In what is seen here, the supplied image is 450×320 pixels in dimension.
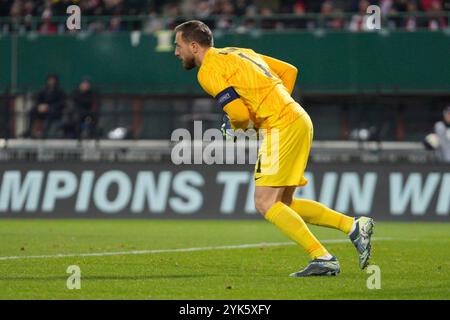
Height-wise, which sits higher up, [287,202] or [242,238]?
[287,202]

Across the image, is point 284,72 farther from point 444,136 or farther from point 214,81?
point 444,136

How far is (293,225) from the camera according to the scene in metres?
9.81

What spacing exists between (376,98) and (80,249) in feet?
36.8

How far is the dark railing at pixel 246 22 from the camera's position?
83.4ft

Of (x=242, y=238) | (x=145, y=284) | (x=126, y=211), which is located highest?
(x=145, y=284)

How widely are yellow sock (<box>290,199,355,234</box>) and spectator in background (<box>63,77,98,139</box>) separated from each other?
12123mm

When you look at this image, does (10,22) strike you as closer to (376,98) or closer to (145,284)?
(376,98)

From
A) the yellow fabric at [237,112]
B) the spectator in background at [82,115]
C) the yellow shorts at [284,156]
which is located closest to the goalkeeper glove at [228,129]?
the yellow fabric at [237,112]

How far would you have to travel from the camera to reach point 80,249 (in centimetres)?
1311

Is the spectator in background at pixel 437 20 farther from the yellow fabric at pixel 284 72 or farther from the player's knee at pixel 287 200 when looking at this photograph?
the player's knee at pixel 287 200

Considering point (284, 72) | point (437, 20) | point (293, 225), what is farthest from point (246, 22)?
point (293, 225)

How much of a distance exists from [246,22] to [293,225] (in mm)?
16808

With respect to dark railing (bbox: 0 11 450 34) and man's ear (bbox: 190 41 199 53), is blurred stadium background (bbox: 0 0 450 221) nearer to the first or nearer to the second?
dark railing (bbox: 0 11 450 34)
